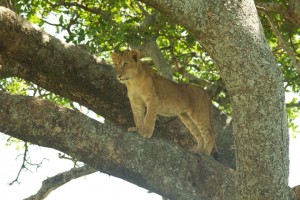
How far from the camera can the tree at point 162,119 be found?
13.8 feet

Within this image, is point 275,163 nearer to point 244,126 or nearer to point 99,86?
point 244,126

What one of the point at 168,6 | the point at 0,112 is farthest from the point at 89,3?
the point at 168,6

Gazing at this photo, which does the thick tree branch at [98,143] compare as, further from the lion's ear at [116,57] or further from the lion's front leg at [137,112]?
the lion's ear at [116,57]

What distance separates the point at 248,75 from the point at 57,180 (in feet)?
14.3

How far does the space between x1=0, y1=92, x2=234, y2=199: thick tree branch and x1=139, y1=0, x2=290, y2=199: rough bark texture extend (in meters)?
1.29

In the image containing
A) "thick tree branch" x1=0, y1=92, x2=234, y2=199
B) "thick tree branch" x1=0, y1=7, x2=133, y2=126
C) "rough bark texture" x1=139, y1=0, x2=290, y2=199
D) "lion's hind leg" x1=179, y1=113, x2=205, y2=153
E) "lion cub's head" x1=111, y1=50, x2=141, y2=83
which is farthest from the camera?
"lion's hind leg" x1=179, y1=113, x2=205, y2=153

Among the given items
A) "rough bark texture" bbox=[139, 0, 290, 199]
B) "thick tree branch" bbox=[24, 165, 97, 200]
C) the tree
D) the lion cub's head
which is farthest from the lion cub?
"rough bark texture" bbox=[139, 0, 290, 199]

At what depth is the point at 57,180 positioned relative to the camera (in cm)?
775

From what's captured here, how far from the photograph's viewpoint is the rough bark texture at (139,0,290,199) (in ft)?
13.7

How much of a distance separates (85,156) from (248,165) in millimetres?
1723

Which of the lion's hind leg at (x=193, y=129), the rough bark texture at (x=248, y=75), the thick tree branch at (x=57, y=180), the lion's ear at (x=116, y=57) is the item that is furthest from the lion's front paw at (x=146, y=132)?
the rough bark texture at (x=248, y=75)

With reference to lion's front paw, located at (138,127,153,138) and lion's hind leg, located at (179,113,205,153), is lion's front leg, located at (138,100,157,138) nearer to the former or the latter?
lion's front paw, located at (138,127,153,138)

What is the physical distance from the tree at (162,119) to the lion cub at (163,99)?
0.15 m

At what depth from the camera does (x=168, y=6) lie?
13.6ft
